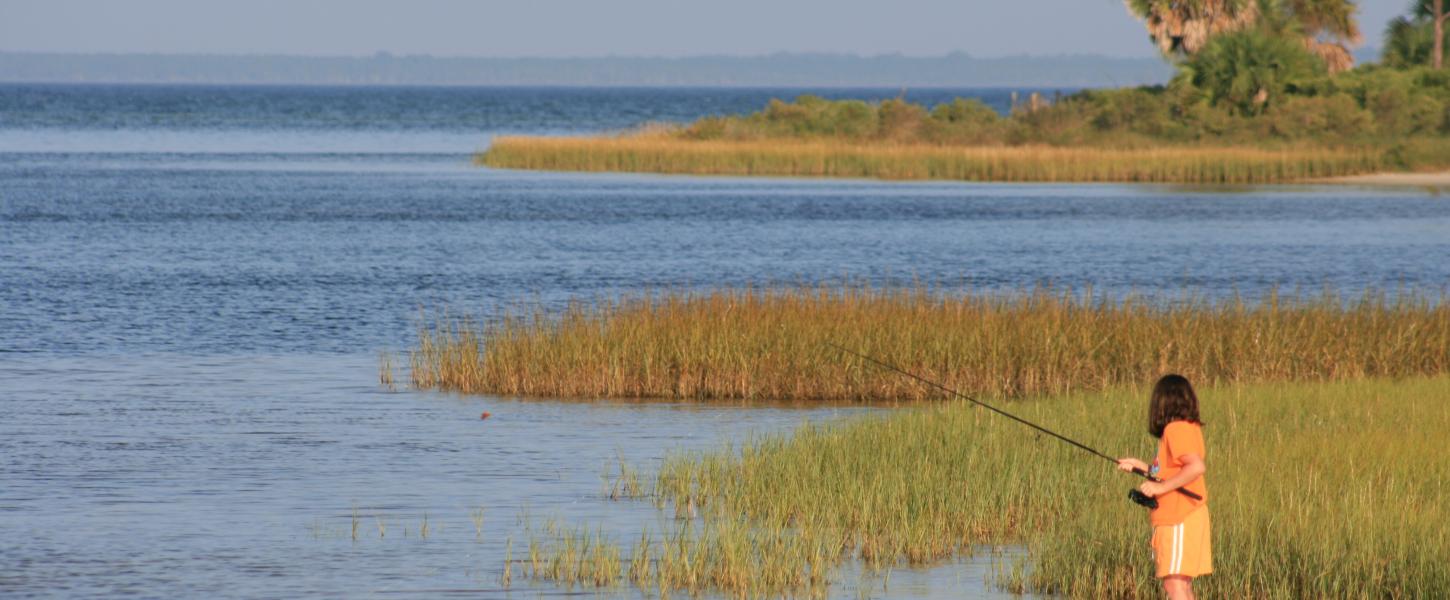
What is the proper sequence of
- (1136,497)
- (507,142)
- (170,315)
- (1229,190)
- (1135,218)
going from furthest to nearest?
1. (507,142)
2. (1229,190)
3. (1135,218)
4. (170,315)
5. (1136,497)

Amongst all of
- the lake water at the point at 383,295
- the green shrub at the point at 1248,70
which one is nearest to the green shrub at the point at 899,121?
the lake water at the point at 383,295

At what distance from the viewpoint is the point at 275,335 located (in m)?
28.1

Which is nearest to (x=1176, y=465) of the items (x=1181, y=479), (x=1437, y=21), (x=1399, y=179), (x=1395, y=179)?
(x=1181, y=479)

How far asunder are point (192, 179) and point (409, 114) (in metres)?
121

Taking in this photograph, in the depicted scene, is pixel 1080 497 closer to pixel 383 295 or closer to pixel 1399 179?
pixel 383 295

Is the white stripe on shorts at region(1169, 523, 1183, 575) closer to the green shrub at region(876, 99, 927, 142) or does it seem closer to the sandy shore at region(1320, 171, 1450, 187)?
the sandy shore at region(1320, 171, 1450, 187)

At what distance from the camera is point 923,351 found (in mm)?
20859

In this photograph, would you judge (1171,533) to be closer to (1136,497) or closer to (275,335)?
(1136,497)

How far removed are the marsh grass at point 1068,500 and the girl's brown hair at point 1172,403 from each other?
1.61 meters

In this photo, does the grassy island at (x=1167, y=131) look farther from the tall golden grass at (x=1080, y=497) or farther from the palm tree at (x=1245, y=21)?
the tall golden grass at (x=1080, y=497)

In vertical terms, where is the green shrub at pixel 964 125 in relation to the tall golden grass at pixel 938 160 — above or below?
above

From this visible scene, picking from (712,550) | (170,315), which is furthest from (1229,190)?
(712,550)

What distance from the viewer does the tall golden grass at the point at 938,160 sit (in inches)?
2680

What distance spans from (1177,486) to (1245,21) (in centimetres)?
7579
